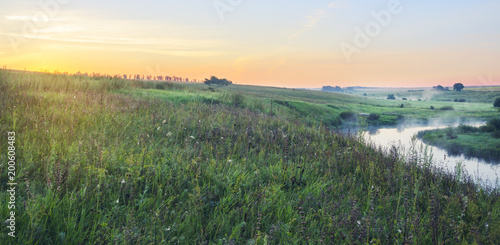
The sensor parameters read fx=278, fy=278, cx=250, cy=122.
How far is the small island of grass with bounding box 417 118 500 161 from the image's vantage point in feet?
56.3

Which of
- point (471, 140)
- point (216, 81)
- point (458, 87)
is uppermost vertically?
point (458, 87)

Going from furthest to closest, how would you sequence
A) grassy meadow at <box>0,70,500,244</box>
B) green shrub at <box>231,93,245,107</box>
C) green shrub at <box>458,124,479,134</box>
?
green shrub at <box>458,124,479,134</box> → green shrub at <box>231,93,245,107</box> → grassy meadow at <box>0,70,500,244</box>

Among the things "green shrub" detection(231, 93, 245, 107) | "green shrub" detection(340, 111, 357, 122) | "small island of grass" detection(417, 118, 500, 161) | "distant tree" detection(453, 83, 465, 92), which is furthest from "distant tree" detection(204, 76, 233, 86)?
"distant tree" detection(453, 83, 465, 92)

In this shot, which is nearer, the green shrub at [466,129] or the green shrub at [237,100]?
the green shrub at [237,100]

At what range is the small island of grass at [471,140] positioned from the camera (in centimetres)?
1716

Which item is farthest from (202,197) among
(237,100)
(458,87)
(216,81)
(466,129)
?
(458,87)

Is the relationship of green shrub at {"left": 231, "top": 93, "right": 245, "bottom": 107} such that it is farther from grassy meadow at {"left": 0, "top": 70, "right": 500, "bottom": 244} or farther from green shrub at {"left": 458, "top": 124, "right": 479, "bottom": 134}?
green shrub at {"left": 458, "top": 124, "right": 479, "bottom": 134}

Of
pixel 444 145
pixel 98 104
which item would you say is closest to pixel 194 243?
pixel 98 104

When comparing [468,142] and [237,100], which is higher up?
[237,100]

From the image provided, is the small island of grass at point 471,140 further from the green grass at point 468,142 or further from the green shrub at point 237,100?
the green shrub at point 237,100

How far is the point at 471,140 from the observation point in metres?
19.6

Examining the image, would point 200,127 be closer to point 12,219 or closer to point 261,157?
point 261,157

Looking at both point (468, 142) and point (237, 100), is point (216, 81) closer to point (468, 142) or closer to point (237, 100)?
point (237, 100)

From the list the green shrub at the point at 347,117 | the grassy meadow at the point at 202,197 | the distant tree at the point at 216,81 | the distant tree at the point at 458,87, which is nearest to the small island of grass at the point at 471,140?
the green shrub at the point at 347,117
